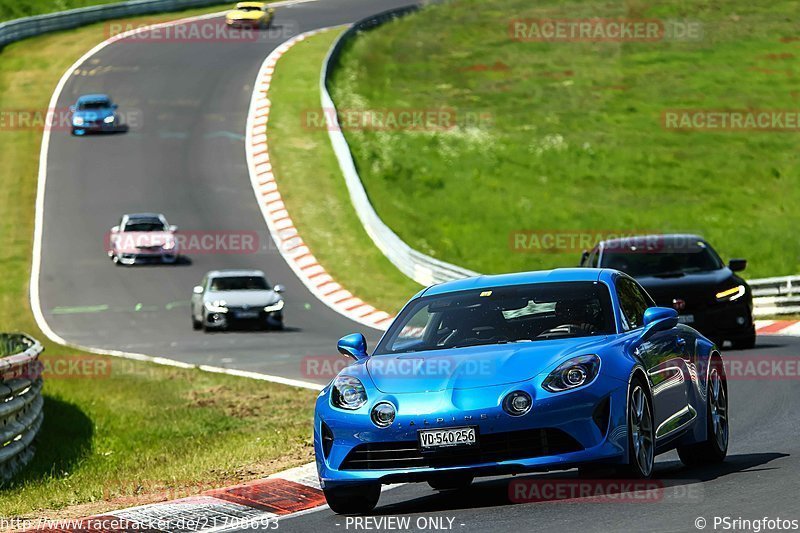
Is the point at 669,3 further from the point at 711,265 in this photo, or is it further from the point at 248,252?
the point at 711,265

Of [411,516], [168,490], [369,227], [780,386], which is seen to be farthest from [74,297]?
[411,516]

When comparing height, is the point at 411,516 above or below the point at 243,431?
above

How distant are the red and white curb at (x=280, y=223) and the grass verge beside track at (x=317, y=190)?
242mm

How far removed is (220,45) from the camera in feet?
206

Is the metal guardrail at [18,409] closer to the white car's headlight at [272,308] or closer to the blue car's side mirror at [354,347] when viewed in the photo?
the blue car's side mirror at [354,347]

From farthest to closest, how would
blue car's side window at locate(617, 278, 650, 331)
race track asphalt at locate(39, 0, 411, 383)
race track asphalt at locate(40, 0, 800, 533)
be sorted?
race track asphalt at locate(39, 0, 411, 383)
blue car's side window at locate(617, 278, 650, 331)
race track asphalt at locate(40, 0, 800, 533)

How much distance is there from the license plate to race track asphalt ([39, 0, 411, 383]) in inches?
483

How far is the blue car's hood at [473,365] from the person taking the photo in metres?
8.84

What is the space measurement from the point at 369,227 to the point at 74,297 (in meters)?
8.74

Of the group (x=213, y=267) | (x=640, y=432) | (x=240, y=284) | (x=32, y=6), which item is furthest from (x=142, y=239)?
(x=32, y=6)

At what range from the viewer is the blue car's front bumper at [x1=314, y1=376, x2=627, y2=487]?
28.2 ft

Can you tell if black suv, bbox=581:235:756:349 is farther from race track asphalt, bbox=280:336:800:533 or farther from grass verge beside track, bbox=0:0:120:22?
grass verge beside track, bbox=0:0:120:22

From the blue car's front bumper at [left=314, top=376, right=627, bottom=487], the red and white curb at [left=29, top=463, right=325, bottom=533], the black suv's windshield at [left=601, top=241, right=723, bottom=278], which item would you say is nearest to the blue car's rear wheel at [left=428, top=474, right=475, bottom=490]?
the red and white curb at [left=29, top=463, right=325, bottom=533]

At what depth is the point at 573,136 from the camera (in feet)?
162
